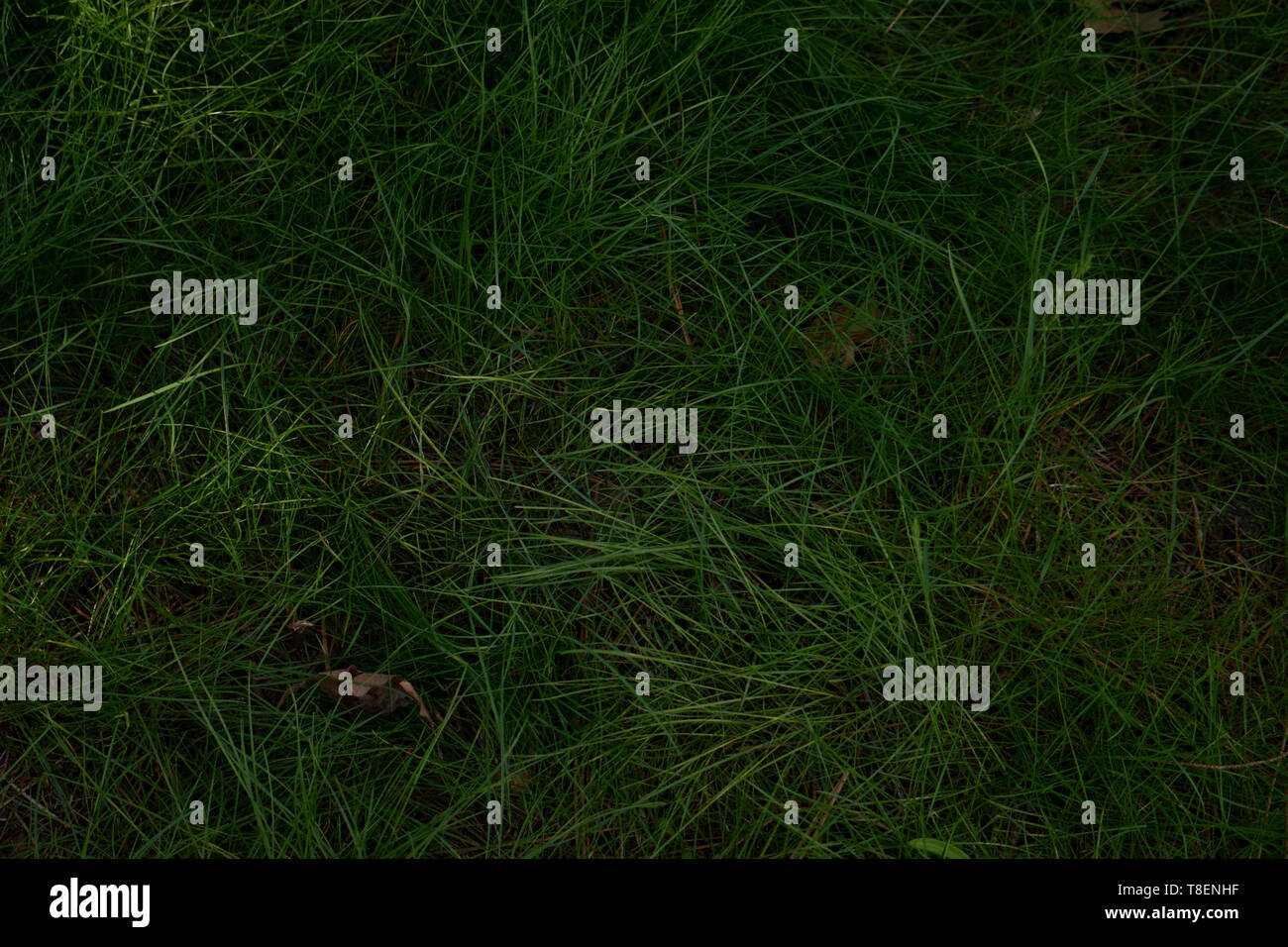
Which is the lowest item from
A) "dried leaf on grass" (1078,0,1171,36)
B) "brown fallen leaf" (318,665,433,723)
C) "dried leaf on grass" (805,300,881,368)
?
"brown fallen leaf" (318,665,433,723)

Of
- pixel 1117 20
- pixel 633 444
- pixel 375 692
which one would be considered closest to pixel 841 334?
pixel 633 444

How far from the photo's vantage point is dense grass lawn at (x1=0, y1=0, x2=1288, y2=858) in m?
2.52

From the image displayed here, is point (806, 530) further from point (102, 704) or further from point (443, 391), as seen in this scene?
point (102, 704)

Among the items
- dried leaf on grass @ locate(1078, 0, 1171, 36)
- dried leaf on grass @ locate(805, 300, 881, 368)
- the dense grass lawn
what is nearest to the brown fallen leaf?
the dense grass lawn

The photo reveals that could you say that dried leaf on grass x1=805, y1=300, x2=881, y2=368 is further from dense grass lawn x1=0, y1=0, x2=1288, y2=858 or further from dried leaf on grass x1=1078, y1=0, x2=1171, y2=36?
dried leaf on grass x1=1078, y1=0, x2=1171, y2=36

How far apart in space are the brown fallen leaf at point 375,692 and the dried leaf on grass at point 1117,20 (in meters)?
3.02

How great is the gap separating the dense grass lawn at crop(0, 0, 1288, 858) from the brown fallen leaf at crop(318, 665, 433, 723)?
4 cm

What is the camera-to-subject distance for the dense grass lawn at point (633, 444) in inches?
99.0

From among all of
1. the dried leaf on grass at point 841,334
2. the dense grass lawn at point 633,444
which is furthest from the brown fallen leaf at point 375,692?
the dried leaf on grass at point 841,334

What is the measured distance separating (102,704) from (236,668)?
1.20ft

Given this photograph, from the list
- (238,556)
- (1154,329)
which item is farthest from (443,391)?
(1154,329)

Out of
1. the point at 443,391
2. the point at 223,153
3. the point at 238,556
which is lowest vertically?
the point at 238,556

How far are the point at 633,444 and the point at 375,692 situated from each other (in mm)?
1025

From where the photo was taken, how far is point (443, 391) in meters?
2.70
